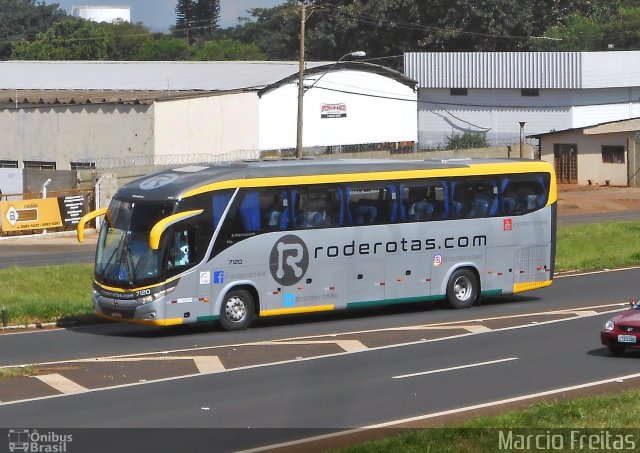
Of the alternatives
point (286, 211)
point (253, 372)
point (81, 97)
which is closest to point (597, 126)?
point (81, 97)

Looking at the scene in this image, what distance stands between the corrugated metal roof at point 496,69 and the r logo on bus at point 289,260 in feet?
176

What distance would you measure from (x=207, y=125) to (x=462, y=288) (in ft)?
111

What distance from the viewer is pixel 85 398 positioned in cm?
1609

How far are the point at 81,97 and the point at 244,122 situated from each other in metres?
8.76

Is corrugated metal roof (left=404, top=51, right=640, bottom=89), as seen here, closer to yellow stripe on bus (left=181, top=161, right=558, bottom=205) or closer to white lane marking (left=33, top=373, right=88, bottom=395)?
yellow stripe on bus (left=181, top=161, right=558, bottom=205)

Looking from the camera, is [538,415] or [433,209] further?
[433,209]

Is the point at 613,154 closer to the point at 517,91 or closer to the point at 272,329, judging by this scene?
the point at 517,91

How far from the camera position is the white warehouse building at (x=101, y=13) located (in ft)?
557

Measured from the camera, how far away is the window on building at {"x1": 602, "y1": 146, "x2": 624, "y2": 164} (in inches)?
2483

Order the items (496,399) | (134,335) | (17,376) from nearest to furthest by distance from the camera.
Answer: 1. (496,399)
2. (17,376)
3. (134,335)

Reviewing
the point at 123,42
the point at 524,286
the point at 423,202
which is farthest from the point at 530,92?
the point at 123,42

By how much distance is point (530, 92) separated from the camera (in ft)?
251

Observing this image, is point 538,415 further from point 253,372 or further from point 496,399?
point 253,372

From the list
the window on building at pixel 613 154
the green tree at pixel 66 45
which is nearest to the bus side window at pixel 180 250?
the window on building at pixel 613 154
